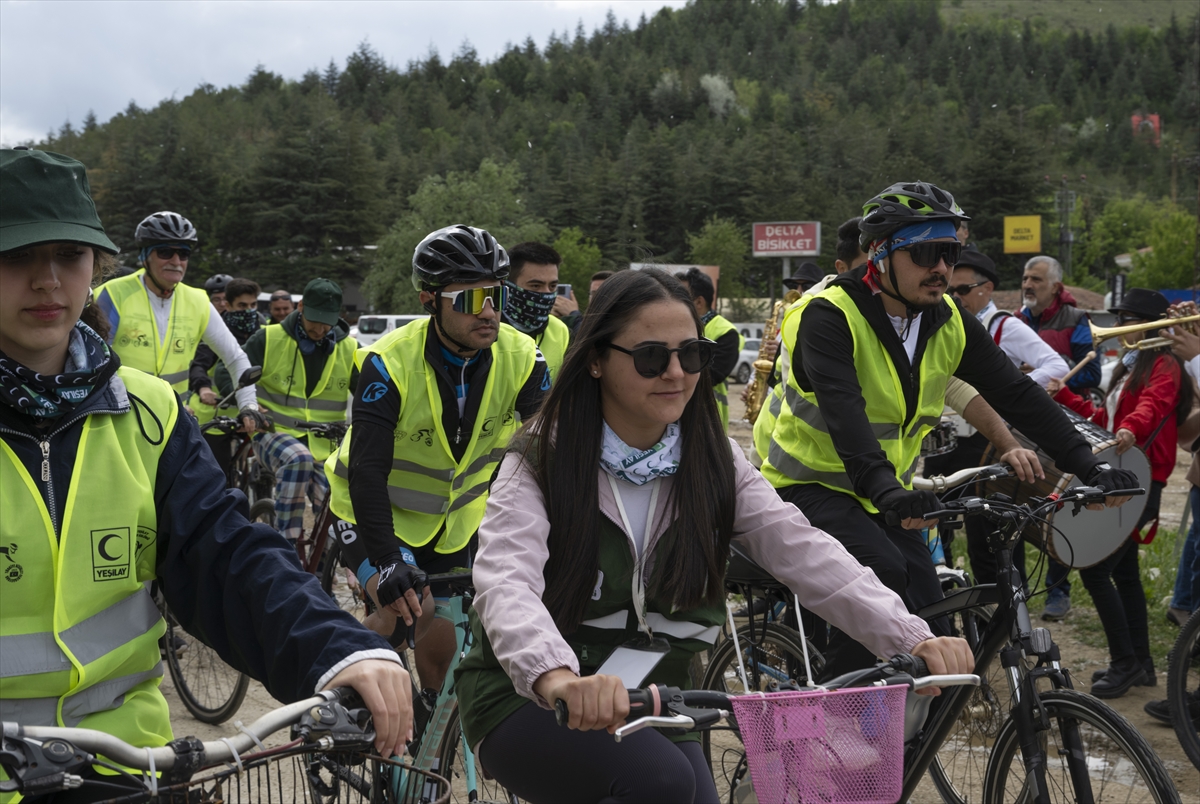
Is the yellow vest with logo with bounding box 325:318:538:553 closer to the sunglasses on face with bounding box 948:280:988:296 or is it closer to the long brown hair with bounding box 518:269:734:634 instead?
the long brown hair with bounding box 518:269:734:634

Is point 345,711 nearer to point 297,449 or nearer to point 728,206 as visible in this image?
point 297,449

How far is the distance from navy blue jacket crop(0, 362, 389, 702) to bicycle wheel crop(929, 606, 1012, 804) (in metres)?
2.92

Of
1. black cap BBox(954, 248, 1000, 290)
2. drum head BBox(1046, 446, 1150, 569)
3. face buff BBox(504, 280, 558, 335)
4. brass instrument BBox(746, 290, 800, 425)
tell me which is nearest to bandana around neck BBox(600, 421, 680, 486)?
drum head BBox(1046, 446, 1150, 569)

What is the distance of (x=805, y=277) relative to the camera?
35.0 feet

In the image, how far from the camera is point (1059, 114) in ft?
534

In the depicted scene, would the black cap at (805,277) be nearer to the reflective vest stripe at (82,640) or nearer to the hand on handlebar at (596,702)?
the hand on handlebar at (596,702)

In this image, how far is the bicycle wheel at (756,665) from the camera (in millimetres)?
4828

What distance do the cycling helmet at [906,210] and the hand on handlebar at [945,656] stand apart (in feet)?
7.21

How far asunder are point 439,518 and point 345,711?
2844 mm

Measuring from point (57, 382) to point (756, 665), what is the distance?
134 inches

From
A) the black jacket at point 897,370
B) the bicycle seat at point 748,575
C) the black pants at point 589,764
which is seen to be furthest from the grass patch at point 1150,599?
the black pants at point 589,764

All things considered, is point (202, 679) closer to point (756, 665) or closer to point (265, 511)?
point (265, 511)

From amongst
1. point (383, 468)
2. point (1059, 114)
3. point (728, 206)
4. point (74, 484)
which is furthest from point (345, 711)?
point (1059, 114)

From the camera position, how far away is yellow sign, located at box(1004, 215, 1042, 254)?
85.8 metres
